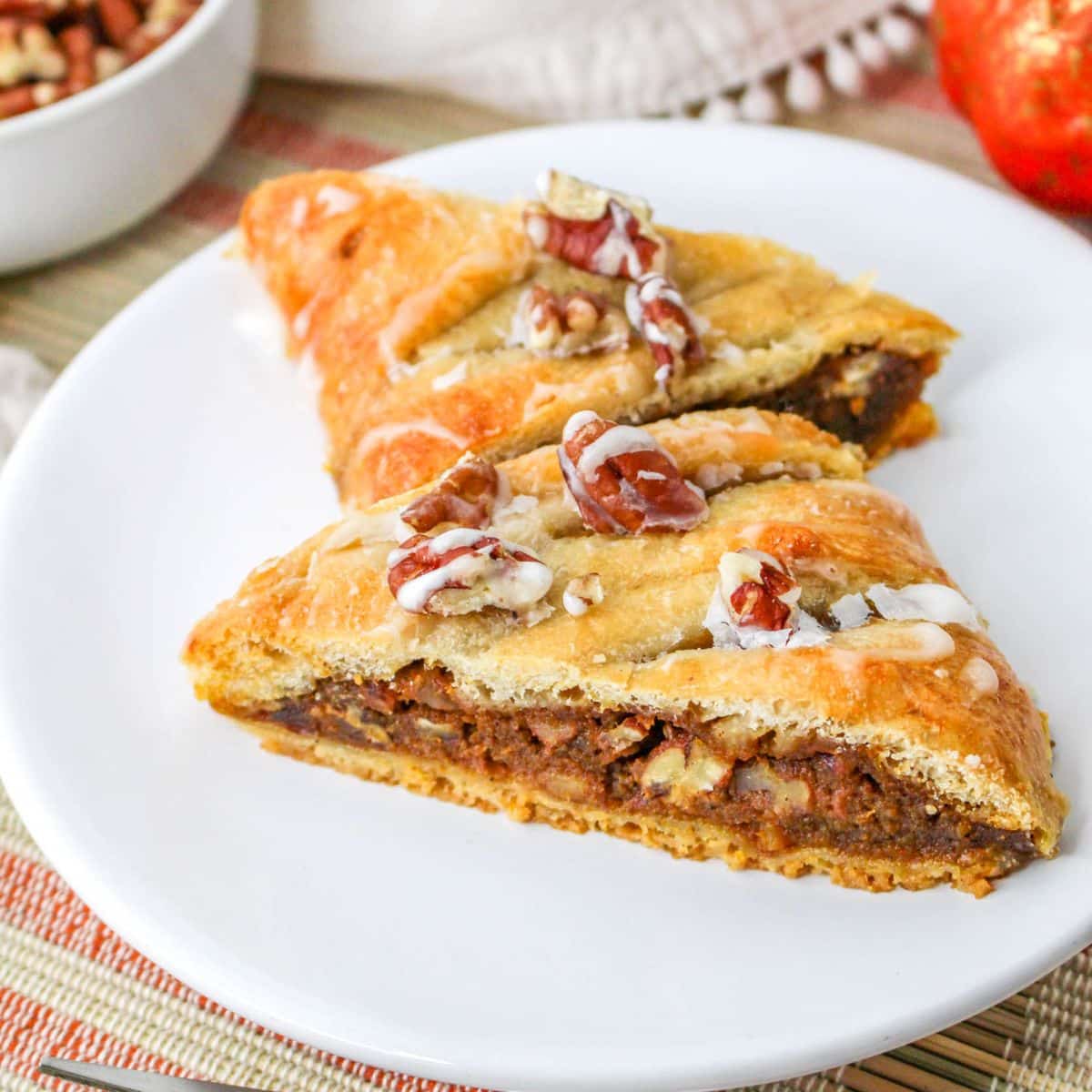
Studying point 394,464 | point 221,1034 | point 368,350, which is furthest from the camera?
point 368,350

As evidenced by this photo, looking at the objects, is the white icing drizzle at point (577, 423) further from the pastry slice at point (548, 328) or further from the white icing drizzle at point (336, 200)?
the white icing drizzle at point (336, 200)

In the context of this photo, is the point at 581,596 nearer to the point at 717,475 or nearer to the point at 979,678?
the point at 717,475

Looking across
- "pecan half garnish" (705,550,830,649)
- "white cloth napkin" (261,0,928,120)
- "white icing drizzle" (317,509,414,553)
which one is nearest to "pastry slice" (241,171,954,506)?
"white icing drizzle" (317,509,414,553)

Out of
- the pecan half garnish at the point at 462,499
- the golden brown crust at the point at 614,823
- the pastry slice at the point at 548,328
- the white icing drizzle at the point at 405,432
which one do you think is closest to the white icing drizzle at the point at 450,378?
the pastry slice at the point at 548,328

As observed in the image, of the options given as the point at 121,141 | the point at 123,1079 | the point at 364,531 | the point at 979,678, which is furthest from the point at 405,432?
the point at 121,141

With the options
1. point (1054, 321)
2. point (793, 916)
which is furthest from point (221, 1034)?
point (1054, 321)

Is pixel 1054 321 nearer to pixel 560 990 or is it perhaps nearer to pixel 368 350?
pixel 368 350

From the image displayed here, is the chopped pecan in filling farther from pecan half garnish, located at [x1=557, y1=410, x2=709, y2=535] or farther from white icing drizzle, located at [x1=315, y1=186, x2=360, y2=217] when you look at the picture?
white icing drizzle, located at [x1=315, y1=186, x2=360, y2=217]

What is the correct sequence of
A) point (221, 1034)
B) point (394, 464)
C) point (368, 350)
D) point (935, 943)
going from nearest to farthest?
1. point (935, 943)
2. point (221, 1034)
3. point (394, 464)
4. point (368, 350)
